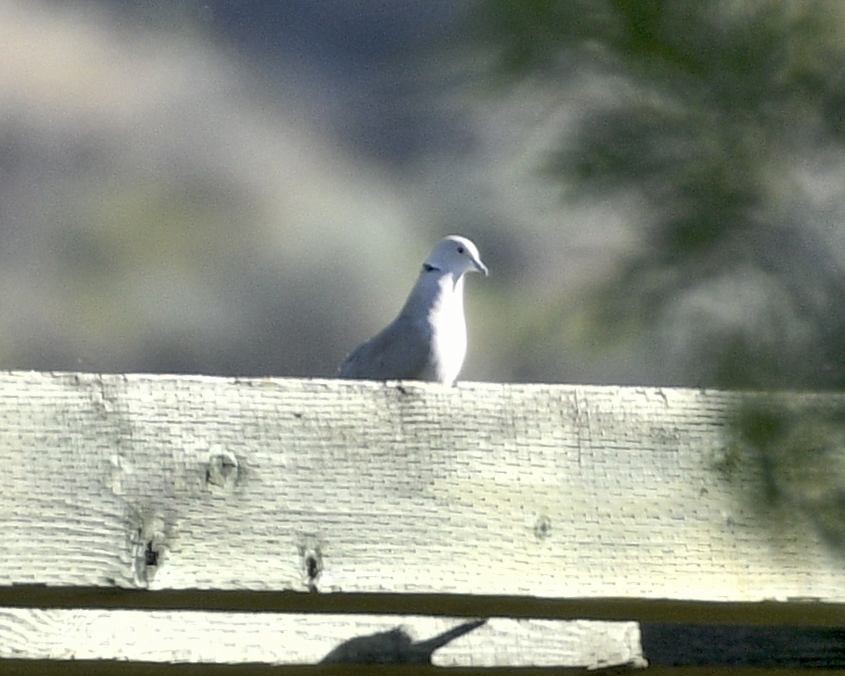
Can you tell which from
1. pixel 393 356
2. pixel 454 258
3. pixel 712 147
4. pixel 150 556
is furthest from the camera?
pixel 454 258

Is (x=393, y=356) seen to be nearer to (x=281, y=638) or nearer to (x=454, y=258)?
(x=454, y=258)

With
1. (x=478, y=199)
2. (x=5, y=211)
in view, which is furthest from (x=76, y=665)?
(x=5, y=211)

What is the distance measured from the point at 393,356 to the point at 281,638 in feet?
5.22

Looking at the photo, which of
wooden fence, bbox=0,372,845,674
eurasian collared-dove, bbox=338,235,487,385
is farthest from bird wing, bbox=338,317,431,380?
wooden fence, bbox=0,372,845,674

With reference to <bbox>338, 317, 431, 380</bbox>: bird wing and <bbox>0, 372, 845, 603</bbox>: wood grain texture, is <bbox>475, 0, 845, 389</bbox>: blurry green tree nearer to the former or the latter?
<bbox>0, 372, 845, 603</bbox>: wood grain texture

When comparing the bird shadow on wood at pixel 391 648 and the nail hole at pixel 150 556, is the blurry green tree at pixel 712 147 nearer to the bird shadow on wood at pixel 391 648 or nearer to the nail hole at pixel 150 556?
the nail hole at pixel 150 556

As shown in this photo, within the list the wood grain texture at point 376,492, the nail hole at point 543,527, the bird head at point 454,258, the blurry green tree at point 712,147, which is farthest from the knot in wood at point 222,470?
the bird head at point 454,258

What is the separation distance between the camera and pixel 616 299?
4.19 ft

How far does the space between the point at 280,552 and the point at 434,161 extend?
25.8 inches

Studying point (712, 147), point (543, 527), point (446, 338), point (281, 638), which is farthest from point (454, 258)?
point (712, 147)

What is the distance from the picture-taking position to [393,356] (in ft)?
12.3

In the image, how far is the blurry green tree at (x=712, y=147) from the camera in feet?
4.09

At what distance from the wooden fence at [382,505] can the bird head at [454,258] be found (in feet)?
7.89

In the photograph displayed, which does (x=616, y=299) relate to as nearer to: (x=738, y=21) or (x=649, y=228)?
(x=649, y=228)
